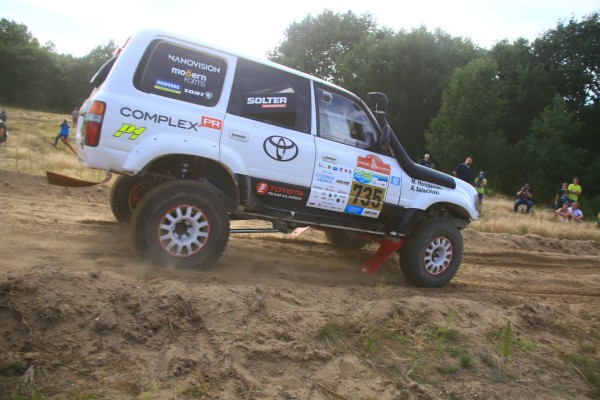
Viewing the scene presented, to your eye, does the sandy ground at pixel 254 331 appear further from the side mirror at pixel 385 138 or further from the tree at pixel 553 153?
the tree at pixel 553 153

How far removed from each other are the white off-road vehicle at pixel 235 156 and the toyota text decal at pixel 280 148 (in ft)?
0.04

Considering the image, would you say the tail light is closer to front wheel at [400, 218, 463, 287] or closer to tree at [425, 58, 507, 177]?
front wheel at [400, 218, 463, 287]

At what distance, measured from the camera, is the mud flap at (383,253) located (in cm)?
616

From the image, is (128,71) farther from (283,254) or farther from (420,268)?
(420,268)

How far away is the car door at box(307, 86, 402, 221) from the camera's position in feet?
17.6

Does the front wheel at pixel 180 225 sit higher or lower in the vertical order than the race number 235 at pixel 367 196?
lower

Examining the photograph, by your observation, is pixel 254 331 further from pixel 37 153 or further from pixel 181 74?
pixel 37 153

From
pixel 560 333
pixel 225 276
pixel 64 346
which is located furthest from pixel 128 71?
pixel 560 333

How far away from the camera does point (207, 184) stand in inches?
197

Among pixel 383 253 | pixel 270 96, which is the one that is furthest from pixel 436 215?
pixel 270 96

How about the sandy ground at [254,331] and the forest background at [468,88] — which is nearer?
the sandy ground at [254,331]

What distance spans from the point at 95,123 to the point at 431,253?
419 centimetres

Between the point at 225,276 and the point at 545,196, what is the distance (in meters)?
29.1

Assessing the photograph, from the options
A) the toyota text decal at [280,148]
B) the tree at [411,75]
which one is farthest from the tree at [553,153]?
the toyota text decal at [280,148]
